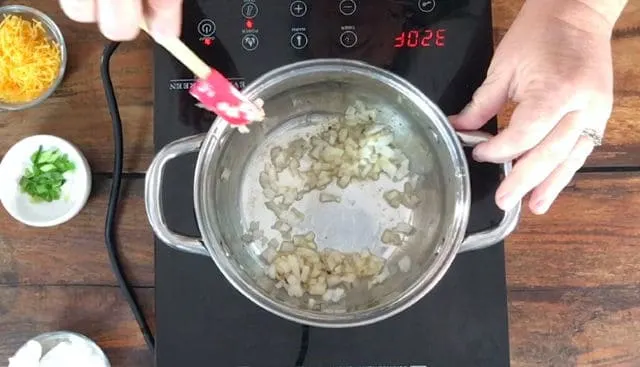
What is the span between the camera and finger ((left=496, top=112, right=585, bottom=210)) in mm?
722

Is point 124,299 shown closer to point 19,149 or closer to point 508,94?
point 19,149

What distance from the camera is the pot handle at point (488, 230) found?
29.9 inches

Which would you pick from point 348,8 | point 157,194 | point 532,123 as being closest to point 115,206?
point 157,194

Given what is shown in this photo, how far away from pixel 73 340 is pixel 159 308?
100 millimetres

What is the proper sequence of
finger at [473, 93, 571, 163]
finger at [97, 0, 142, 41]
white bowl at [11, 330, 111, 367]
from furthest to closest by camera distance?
1. white bowl at [11, 330, 111, 367]
2. finger at [473, 93, 571, 163]
3. finger at [97, 0, 142, 41]

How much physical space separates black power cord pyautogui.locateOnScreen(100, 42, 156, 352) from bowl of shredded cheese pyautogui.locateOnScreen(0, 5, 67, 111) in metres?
0.06

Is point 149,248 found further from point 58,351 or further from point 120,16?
point 120,16

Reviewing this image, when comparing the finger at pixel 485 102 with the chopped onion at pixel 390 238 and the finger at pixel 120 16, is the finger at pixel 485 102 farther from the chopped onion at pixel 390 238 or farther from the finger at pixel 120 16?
the finger at pixel 120 16

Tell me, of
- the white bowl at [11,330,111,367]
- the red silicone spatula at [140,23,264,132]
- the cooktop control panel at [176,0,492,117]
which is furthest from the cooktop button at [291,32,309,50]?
the white bowl at [11,330,111,367]

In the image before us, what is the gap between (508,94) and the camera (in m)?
0.79

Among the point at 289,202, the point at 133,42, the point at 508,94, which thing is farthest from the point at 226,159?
the point at 508,94

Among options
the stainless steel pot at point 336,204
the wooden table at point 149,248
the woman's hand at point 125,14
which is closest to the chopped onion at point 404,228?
the stainless steel pot at point 336,204

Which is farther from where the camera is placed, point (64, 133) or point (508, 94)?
point (64, 133)

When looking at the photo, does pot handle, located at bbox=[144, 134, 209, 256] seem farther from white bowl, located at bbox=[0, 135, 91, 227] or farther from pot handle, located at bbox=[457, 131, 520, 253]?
pot handle, located at bbox=[457, 131, 520, 253]
